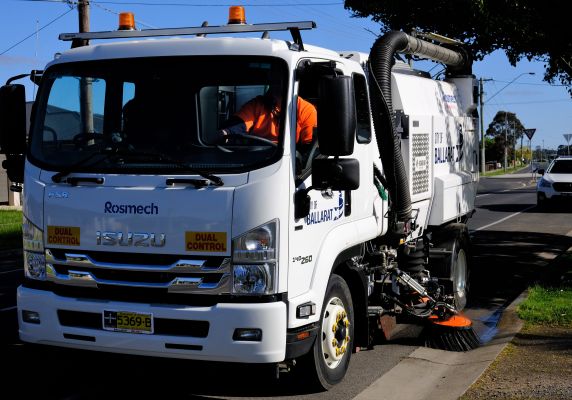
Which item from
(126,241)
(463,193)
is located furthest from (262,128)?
(463,193)

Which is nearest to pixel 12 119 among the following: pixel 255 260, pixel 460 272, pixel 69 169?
pixel 69 169

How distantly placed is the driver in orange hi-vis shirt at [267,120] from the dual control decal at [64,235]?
1208mm

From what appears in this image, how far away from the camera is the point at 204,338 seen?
5062mm

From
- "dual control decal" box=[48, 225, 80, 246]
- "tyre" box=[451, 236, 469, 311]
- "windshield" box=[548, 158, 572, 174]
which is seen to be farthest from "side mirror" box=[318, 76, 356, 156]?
"windshield" box=[548, 158, 572, 174]

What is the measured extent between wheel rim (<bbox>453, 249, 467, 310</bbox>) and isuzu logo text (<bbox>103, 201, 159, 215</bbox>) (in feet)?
16.0

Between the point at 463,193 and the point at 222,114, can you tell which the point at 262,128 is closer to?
the point at 222,114

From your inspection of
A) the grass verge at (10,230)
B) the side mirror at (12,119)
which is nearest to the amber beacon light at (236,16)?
the side mirror at (12,119)

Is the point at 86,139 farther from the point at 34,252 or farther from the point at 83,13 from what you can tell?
the point at 83,13

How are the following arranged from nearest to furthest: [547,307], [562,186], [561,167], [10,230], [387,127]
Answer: [387,127]
[547,307]
[10,230]
[562,186]
[561,167]

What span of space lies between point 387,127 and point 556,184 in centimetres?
2067

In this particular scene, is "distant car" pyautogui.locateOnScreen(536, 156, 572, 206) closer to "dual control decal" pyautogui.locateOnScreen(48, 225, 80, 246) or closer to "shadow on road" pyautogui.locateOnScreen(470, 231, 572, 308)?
"shadow on road" pyautogui.locateOnScreen(470, 231, 572, 308)

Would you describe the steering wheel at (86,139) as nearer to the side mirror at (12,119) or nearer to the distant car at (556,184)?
the side mirror at (12,119)

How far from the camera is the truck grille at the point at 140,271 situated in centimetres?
506

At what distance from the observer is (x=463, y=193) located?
9789mm
